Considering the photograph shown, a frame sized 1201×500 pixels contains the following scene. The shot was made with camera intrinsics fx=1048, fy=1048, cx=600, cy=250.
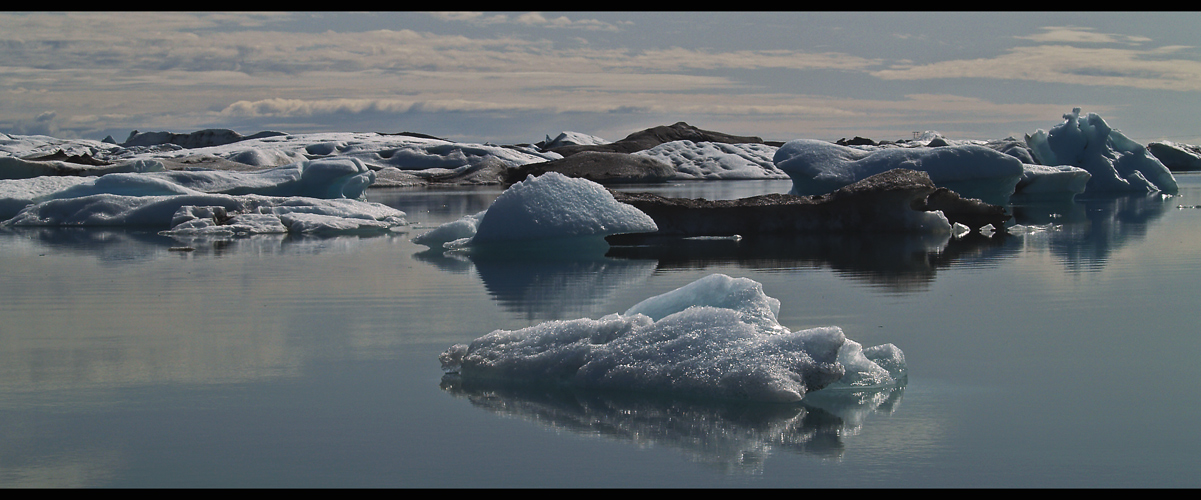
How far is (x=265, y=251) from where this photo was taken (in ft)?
30.8

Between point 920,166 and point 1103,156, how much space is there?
888 centimetres

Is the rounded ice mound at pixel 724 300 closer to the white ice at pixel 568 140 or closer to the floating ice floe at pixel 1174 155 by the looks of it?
the floating ice floe at pixel 1174 155

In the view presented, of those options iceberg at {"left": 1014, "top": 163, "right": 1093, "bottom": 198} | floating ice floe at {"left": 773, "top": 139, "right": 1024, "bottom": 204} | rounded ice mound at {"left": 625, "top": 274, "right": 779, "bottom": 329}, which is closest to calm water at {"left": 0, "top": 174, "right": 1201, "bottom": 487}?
rounded ice mound at {"left": 625, "top": 274, "right": 779, "bottom": 329}

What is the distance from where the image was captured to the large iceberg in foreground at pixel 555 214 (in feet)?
28.1

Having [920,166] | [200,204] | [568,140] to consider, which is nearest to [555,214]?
[200,204]

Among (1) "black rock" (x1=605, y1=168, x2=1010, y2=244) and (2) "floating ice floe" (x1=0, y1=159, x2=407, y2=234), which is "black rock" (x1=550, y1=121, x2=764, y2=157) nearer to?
(2) "floating ice floe" (x1=0, y1=159, x2=407, y2=234)

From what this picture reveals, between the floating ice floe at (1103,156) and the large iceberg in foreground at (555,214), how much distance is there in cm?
Result: 1655

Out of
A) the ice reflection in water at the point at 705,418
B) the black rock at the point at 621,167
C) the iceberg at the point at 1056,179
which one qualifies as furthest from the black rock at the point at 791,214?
the black rock at the point at 621,167

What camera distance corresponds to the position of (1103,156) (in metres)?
22.2

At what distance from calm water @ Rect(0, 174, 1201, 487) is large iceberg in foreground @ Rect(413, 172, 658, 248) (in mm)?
1135

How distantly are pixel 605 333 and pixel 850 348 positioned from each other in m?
0.82

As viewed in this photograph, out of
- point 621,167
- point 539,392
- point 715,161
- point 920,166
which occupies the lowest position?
point 621,167

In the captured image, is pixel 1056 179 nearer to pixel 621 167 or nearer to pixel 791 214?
pixel 791 214

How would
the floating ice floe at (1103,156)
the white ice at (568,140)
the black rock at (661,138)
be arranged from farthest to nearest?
the white ice at (568,140) → the black rock at (661,138) → the floating ice floe at (1103,156)
